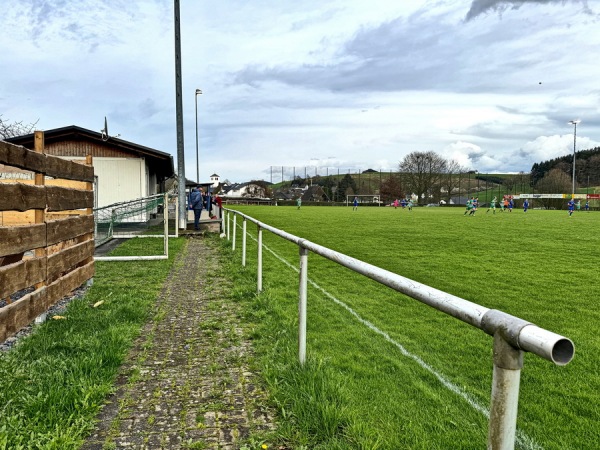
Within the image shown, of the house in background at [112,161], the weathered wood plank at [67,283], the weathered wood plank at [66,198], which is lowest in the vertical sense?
the weathered wood plank at [67,283]

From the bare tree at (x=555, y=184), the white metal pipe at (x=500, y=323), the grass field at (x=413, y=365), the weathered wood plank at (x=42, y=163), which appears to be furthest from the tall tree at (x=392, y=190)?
the white metal pipe at (x=500, y=323)

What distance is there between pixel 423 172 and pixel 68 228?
8959 centimetres

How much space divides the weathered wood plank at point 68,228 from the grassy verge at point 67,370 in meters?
0.83

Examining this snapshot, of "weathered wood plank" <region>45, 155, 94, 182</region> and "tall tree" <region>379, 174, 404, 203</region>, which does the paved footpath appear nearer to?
"weathered wood plank" <region>45, 155, 94, 182</region>

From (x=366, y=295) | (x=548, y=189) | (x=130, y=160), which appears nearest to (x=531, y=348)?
(x=366, y=295)

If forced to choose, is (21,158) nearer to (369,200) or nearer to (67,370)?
(67,370)

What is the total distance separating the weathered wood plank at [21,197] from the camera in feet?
13.0

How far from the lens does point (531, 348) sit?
1233 millimetres

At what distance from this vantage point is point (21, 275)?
14.1 feet

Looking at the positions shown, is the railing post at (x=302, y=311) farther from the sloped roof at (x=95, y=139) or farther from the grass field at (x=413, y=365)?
the sloped roof at (x=95, y=139)

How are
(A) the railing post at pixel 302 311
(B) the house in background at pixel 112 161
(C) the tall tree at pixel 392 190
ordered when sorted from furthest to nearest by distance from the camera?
(C) the tall tree at pixel 392 190
(B) the house in background at pixel 112 161
(A) the railing post at pixel 302 311

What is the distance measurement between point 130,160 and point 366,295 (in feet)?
56.5

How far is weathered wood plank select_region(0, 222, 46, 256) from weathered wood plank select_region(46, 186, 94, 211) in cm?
44

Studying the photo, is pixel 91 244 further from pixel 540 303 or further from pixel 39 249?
pixel 540 303
